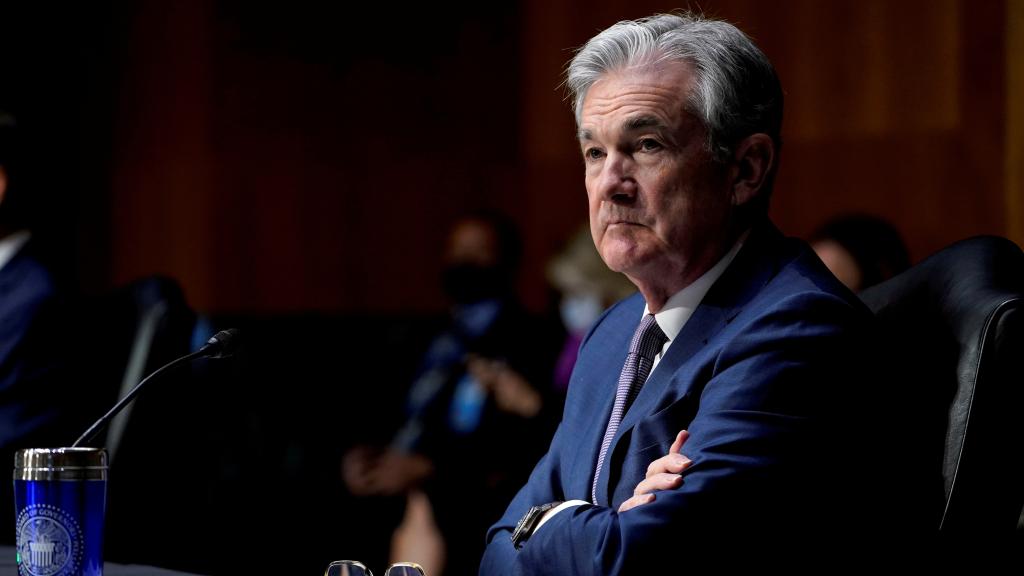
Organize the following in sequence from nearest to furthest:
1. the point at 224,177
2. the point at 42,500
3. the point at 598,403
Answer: the point at 42,500, the point at 598,403, the point at 224,177

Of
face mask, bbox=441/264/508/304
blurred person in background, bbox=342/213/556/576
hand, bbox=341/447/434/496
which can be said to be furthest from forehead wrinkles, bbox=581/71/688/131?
face mask, bbox=441/264/508/304

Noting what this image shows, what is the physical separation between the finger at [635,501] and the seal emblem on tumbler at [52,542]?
1.91ft

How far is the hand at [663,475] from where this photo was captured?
4.83 ft

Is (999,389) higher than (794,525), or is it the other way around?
(999,389)

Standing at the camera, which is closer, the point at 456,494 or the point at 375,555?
the point at 456,494

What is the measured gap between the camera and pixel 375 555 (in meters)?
4.12

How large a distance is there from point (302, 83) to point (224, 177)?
547mm

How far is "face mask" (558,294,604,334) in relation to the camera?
4.39m

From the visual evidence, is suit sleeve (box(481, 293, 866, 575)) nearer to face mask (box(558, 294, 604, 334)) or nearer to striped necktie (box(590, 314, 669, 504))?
striped necktie (box(590, 314, 669, 504))

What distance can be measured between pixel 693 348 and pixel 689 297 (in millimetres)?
109

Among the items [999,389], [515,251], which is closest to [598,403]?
[999,389]

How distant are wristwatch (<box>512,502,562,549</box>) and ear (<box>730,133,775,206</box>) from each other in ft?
1.48

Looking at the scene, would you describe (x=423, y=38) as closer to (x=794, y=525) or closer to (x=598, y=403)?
(x=598, y=403)

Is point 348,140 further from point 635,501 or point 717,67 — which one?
point 635,501
